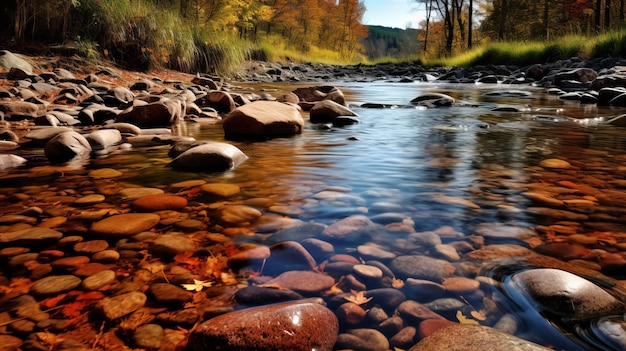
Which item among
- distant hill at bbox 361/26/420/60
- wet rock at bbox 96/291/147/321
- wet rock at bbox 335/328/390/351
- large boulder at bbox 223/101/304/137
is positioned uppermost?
distant hill at bbox 361/26/420/60

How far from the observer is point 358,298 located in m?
1.11

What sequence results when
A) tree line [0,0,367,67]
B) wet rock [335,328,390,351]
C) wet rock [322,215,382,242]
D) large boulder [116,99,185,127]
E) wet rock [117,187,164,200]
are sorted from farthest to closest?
tree line [0,0,367,67] → large boulder [116,99,185,127] → wet rock [117,187,164,200] → wet rock [322,215,382,242] → wet rock [335,328,390,351]

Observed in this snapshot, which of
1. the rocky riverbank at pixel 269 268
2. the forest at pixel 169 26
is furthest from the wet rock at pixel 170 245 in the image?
the forest at pixel 169 26

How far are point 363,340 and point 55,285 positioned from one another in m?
0.87

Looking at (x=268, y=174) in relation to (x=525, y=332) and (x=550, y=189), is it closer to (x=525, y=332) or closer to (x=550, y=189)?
(x=550, y=189)

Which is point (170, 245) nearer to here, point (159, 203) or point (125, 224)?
point (125, 224)

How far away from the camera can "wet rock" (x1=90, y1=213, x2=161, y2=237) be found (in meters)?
1.51

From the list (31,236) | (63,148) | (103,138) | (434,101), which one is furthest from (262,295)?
(434,101)

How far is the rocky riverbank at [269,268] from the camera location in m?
0.94

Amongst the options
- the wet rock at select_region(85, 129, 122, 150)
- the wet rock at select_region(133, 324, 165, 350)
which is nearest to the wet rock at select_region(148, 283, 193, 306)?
→ the wet rock at select_region(133, 324, 165, 350)

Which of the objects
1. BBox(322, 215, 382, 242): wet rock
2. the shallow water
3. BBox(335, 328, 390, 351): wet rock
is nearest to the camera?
BBox(335, 328, 390, 351): wet rock

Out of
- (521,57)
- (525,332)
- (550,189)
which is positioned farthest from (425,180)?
(521,57)

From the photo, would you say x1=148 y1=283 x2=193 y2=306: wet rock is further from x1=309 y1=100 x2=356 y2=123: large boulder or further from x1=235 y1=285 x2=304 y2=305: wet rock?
x1=309 y1=100 x2=356 y2=123: large boulder

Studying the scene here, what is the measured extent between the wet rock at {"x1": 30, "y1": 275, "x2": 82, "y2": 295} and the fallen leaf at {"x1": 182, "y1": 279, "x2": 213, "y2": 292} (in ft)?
1.02
